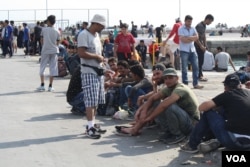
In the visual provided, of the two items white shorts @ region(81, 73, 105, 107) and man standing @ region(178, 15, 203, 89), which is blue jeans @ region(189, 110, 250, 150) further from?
man standing @ region(178, 15, 203, 89)

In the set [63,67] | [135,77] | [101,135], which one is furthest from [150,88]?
[63,67]

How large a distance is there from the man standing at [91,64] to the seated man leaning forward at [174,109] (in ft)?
2.32

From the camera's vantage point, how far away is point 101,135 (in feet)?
24.8

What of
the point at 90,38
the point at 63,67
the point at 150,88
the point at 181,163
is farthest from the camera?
the point at 63,67

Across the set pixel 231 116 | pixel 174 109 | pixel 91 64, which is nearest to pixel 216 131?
pixel 231 116

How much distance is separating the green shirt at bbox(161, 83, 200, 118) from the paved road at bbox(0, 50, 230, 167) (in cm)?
55

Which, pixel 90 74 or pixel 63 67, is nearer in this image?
pixel 90 74

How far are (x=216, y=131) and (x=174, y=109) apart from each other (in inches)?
35.5

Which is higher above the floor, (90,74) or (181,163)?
(90,74)

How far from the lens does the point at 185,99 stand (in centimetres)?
693

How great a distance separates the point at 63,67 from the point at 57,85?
6.03 ft

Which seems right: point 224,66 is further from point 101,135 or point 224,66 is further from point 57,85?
point 101,135

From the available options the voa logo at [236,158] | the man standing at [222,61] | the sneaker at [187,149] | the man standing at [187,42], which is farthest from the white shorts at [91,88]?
the man standing at [222,61]

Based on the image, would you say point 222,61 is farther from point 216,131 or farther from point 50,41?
point 216,131
